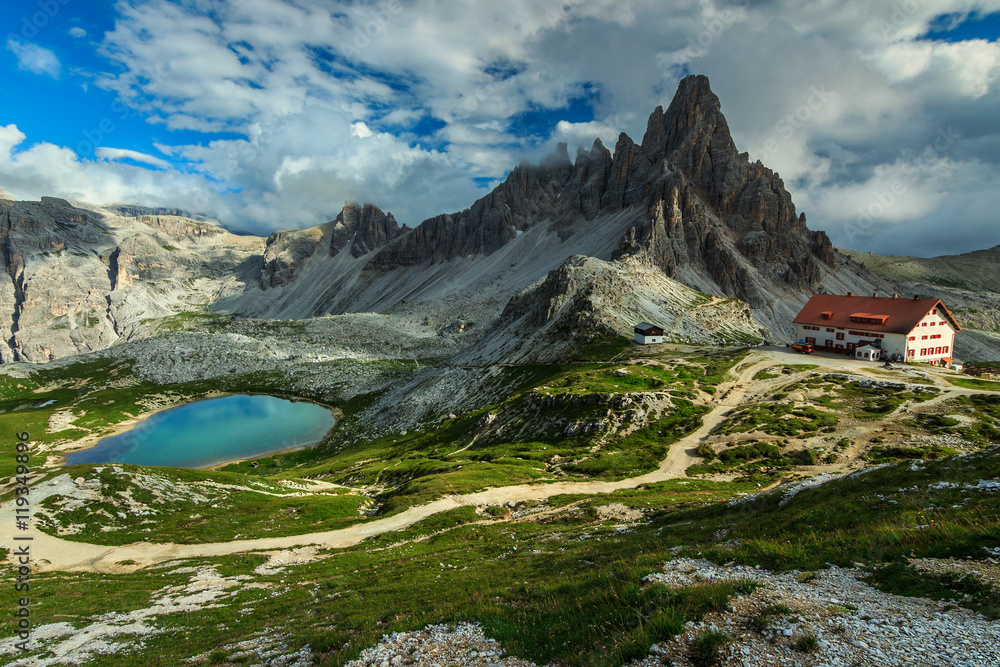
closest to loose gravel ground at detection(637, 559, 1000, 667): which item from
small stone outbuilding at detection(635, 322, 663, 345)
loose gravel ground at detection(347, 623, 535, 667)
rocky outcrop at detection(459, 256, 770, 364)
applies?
loose gravel ground at detection(347, 623, 535, 667)

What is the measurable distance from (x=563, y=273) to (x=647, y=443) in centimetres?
8171

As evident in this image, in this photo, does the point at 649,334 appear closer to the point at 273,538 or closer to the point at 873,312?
the point at 873,312

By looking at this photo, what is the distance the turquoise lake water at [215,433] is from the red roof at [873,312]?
116 meters

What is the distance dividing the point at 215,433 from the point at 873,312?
148460mm

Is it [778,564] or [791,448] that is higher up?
[778,564]

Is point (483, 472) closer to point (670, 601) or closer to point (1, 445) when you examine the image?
point (670, 601)

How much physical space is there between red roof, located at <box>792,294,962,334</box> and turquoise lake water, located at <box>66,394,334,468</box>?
380ft

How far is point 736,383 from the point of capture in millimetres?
69000

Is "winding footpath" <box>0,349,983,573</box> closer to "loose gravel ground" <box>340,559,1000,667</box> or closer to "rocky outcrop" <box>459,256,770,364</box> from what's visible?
"loose gravel ground" <box>340,559,1000,667</box>

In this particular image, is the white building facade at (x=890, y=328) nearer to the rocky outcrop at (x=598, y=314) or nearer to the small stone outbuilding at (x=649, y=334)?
the small stone outbuilding at (x=649, y=334)

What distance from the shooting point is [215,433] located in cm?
11775

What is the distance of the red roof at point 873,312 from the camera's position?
7738 centimetres

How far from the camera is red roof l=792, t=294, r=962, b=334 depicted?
7738cm

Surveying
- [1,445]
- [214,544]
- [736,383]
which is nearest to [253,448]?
[1,445]
